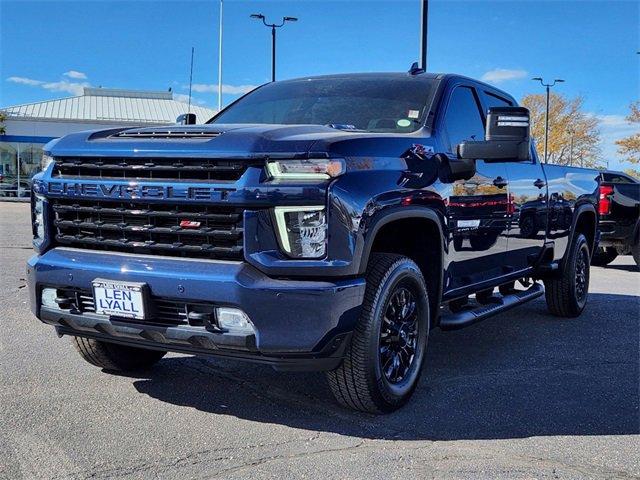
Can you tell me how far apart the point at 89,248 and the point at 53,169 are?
0.52 meters

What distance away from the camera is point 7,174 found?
3622cm

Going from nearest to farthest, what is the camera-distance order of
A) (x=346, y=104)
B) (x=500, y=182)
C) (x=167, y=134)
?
(x=167, y=134), (x=346, y=104), (x=500, y=182)

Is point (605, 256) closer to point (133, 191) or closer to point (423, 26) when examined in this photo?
point (423, 26)

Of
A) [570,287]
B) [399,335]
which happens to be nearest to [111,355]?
[399,335]

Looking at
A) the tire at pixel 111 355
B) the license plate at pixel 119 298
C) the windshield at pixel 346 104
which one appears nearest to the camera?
the license plate at pixel 119 298

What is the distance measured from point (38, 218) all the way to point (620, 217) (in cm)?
960

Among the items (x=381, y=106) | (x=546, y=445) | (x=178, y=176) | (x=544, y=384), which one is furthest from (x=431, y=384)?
(x=178, y=176)

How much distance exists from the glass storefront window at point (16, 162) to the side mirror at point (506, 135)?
35.4 meters

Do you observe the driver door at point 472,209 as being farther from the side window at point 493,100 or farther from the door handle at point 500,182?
the side window at point 493,100

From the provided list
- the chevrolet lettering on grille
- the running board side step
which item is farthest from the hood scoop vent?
the running board side step

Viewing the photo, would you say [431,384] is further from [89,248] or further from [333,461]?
[89,248]

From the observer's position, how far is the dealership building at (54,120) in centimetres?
3541

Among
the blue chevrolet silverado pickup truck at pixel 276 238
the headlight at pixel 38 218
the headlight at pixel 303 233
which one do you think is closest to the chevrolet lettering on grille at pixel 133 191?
the blue chevrolet silverado pickup truck at pixel 276 238

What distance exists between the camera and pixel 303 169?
3.24 meters
